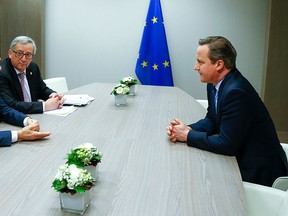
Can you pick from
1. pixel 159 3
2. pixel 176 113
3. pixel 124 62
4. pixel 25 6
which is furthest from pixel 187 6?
pixel 176 113

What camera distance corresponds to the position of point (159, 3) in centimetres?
547

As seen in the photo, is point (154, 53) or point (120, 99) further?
point (154, 53)

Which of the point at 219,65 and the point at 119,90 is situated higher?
the point at 219,65

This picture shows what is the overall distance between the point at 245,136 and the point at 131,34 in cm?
399

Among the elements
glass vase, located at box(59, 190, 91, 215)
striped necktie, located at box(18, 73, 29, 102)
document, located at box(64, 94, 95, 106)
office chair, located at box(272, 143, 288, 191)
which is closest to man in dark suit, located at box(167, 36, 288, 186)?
office chair, located at box(272, 143, 288, 191)

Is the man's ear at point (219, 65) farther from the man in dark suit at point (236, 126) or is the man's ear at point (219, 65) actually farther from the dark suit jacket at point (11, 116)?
the dark suit jacket at point (11, 116)

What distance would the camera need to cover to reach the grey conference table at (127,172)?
4.29ft

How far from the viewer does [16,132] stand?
6.49 feet

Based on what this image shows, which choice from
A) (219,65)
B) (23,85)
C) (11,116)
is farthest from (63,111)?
(219,65)

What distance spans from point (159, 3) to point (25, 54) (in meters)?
2.93

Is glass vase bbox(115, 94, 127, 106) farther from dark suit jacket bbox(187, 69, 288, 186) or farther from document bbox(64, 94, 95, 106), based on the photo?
dark suit jacket bbox(187, 69, 288, 186)

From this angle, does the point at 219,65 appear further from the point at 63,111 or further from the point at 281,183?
the point at 63,111

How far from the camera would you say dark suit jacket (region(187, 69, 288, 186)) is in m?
→ 1.92

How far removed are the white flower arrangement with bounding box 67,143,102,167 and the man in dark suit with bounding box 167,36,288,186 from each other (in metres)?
0.72
